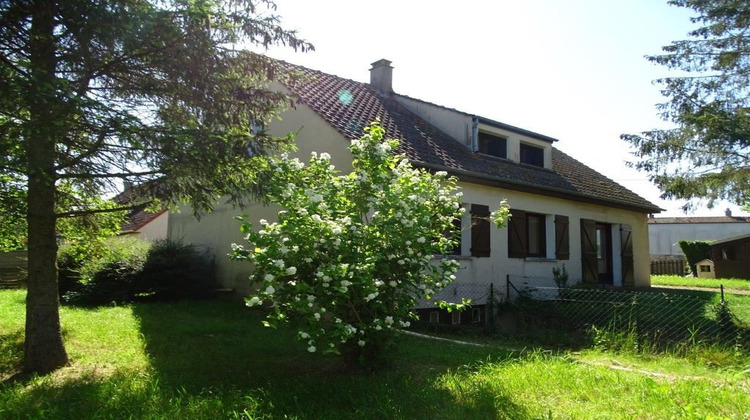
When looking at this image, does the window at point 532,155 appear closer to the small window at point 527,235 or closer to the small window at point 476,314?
the small window at point 527,235

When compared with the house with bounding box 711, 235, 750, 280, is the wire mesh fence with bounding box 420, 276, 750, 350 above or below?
below

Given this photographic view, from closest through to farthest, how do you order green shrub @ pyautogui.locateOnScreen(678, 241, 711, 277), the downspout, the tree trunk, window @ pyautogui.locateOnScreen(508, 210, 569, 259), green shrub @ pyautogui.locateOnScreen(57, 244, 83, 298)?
the tree trunk, green shrub @ pyautogui.locateOnScreen(57, 244, 83, 298), window @ pyautogui.locateOnScreen(508, 210, 569, 259), the downspout, green shrub @ pyautogui.locateOnScreen(678, 241, 711, 277)

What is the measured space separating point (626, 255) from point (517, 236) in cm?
520

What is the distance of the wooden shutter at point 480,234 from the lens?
11.6 metres

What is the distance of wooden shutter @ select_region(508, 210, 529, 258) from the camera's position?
41.6 ft

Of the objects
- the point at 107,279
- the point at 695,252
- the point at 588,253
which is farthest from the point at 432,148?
the point at 695,252

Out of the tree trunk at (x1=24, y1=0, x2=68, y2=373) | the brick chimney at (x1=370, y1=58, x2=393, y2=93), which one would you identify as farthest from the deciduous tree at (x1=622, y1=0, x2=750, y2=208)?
the tree trunk at (x1=24, y1=0, x2=68, y2=373)

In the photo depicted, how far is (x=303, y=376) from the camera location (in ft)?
18.5

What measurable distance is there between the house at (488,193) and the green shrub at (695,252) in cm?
1635

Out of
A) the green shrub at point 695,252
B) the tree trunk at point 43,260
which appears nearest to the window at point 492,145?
the tree trunk at point 43,260

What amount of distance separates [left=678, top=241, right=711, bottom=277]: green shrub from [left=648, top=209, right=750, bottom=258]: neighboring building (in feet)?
46.8

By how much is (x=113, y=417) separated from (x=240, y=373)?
64.9 inches

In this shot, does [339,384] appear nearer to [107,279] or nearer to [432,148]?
[432,148]

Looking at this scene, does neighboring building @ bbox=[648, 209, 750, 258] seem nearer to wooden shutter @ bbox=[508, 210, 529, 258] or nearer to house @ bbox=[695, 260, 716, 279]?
house @ bbox=[695, 260, 716, 279]
